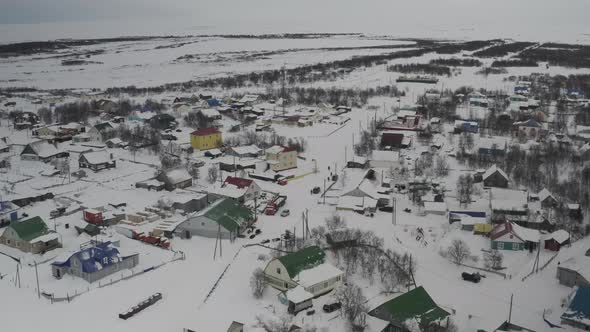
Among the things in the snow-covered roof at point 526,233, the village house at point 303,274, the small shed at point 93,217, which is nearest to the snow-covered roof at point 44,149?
the small shed at point 93,217

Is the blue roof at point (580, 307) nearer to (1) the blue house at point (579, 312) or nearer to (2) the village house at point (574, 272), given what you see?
(1) the blue house at point (579, 312)

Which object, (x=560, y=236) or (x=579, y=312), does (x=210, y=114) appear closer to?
(x=560, y=236)

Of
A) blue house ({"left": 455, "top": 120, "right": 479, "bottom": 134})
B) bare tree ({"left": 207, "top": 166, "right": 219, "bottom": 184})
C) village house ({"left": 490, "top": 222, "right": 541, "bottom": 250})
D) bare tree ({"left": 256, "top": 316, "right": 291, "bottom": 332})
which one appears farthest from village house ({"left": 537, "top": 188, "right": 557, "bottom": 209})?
bare tree ({"left": 207, "top": 166, "right": 219, "bottom": 184})

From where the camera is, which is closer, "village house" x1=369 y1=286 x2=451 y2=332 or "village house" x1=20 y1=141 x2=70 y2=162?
"village house" x1=369 y1=286 x2=451 y2=332

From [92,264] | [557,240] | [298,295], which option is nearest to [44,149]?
[92,264]

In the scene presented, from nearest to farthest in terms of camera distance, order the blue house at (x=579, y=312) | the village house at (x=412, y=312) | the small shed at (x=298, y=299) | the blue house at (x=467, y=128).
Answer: the village house at (x=412, y=312) < the blue house at (x=579, y=312) < the small shed at (x=298, y=299) < the blue house at (x=467, y=128)

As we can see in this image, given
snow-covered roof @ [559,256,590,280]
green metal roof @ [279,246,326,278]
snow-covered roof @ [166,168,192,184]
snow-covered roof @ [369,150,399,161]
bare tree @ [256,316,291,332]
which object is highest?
snow-covered roof @ [369,150,399,161]

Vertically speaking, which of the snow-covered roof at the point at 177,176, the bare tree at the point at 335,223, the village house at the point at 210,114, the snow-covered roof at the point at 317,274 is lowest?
the bare tree at the point at 335,223

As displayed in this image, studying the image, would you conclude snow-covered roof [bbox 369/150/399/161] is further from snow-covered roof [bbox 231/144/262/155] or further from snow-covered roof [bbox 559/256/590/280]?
snow-covered roof [bbox 559/256/590/280]
